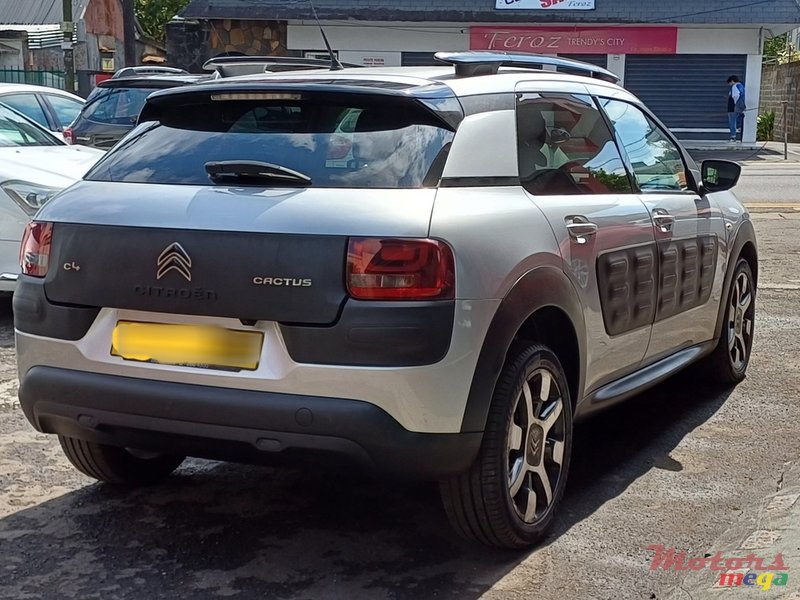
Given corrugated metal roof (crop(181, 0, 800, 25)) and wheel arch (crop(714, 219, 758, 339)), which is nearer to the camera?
wheel arch (crop(714, 219, 758, 339))

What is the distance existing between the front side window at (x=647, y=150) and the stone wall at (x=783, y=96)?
32831 millimetres

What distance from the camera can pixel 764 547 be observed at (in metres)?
3.89

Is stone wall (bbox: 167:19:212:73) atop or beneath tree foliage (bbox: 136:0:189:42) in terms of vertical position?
beneath

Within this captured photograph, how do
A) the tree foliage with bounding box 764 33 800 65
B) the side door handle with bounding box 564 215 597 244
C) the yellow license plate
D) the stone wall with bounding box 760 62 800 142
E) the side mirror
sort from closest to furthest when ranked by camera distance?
1. the yellow license plate
2. the side door handle with bounding box 564 215 597 244
3. the side mirror
4. the stone wall with bounding box 760 62 800 142
5. the tree foliage with bounding box 764 33 800 65

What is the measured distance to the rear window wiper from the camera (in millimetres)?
3551

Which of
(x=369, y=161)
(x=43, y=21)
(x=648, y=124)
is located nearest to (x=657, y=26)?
(x=43, y=21)

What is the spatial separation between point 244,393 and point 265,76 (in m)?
1.40

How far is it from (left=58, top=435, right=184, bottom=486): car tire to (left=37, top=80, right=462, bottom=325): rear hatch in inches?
33.1

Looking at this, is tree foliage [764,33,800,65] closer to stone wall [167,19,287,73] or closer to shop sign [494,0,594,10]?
shop sign [494,0,594,10]

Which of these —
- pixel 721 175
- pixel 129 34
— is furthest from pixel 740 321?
pixel 129 34

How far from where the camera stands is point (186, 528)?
4.05 metres

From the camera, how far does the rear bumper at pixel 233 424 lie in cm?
331

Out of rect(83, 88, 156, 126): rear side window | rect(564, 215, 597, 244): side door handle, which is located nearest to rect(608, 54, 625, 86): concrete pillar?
rect(83, 88, 156, 126): rear side window

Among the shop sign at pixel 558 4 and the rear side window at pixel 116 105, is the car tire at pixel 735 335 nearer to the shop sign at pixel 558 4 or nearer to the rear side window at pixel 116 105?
the rear side window at pixel 116 105
